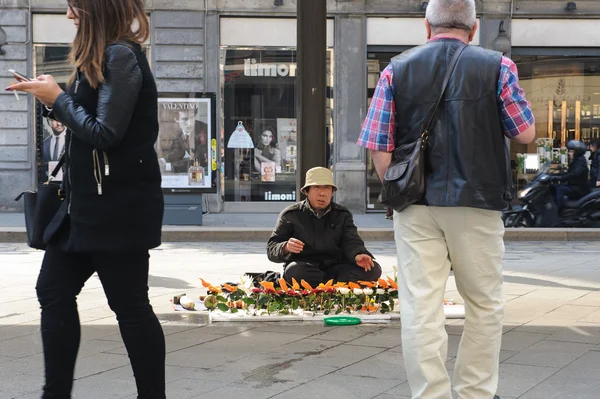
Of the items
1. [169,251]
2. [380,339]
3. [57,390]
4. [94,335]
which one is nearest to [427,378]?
[57,390]

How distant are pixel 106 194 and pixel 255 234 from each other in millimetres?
10866

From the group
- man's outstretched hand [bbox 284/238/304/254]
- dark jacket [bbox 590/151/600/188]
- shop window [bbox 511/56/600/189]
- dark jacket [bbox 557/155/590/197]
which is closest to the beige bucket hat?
man's outstretched hand [bbox 284/238/304/254]

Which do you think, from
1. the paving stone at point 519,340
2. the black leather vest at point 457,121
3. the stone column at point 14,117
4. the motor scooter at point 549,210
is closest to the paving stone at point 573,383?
the paving stone at point 519,340

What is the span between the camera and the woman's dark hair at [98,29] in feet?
11.4

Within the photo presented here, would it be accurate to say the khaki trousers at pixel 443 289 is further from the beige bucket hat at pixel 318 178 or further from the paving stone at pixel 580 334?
the beige bucket hat at pixel 318 178

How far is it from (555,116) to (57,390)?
1755 cm

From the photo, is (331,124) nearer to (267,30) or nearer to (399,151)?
(267,30)

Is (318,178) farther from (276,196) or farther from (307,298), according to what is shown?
(276,196)

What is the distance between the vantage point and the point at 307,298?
6.63 m

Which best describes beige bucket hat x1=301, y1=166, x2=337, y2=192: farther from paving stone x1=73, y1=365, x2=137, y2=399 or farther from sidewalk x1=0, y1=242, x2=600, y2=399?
paving stone x1=73, y1=365, x2=137, y2=399

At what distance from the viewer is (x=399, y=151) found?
3.80 m

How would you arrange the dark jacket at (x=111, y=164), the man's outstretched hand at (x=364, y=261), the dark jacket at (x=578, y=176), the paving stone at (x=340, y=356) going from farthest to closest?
the dark jacket at (x=578, y=176) < the man's outstretched hand at (x=364, y=261) < the paving stone at (x=340, y=356) < the dark jacket at (x=111, y=164)

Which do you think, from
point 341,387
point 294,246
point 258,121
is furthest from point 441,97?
point 258,121

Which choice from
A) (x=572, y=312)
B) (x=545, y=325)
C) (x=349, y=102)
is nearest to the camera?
(x=545, y=325)
